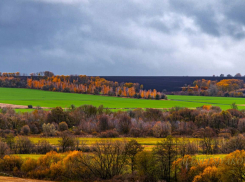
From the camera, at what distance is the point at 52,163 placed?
4131 centimetres

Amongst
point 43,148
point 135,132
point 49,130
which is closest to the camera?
point 43,148

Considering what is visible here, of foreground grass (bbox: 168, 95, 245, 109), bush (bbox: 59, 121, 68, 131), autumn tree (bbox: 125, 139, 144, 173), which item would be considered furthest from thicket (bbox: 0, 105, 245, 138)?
foreground grass (bbox: 168, 95, 245, 109)

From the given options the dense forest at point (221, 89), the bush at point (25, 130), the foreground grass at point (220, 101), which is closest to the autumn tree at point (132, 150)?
the bush at point (25, 130)

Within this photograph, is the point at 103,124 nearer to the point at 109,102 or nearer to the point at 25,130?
the point at 25,130

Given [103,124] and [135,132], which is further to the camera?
[103,124]

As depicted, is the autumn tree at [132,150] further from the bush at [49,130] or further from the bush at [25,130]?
the bush at [25,130]

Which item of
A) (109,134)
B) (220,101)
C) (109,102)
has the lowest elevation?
(109,134)

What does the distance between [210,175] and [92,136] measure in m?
32.6

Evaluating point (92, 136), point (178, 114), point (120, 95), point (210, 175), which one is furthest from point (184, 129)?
point (120, 95)

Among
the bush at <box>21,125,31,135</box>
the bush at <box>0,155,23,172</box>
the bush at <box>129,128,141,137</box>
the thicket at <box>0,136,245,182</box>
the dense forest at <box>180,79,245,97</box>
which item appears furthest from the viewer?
the dense forest at <box>180,79,245,97</box>

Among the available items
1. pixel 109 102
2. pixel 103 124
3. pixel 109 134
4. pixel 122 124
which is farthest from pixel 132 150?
pixel 109 102

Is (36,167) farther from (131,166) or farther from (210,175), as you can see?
(210,175)

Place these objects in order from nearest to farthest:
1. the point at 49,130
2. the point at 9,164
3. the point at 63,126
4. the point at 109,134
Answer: the point at 9,164 → the point at 109,134 → the point at 49,130 → the point at 63,126

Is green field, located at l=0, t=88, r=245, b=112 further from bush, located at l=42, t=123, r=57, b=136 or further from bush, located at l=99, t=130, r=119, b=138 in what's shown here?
bush, located at l=99, t=130, r=119, b=138
